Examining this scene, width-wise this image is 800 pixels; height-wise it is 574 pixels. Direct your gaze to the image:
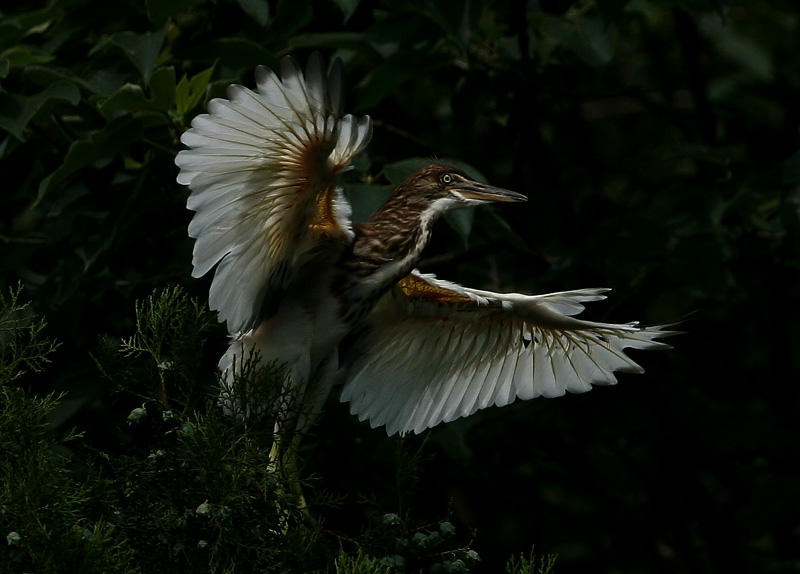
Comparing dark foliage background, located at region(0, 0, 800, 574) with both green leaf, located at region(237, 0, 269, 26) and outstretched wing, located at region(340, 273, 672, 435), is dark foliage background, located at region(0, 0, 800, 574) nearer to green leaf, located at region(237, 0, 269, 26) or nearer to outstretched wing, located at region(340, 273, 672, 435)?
green leaf, located at region(237, 0, 269, 26)

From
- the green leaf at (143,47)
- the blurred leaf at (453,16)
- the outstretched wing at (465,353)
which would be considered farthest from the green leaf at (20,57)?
the outstretched wing at (465,353)

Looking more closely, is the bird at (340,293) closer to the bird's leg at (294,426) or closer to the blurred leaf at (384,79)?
the bird's leg at (294,426)

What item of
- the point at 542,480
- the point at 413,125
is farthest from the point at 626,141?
the point at 542,480

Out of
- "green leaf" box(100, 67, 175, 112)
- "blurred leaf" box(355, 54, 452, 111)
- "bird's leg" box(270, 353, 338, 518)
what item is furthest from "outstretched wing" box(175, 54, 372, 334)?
"blurred leaf" box(355, 54, 452, 111)

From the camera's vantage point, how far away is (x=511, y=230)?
12.7ft

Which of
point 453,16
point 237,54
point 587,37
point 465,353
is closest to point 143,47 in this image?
point 237,54

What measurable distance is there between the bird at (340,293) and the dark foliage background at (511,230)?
0.18 m

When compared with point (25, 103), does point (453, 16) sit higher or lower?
higher

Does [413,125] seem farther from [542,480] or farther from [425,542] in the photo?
[425,542]

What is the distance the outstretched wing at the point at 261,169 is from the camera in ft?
9.58

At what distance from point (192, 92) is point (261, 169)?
625 mm

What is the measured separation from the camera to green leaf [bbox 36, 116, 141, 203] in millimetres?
3432

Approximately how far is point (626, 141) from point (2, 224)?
13.7 feet

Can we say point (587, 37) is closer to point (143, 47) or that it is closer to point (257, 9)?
point (257, 9)
